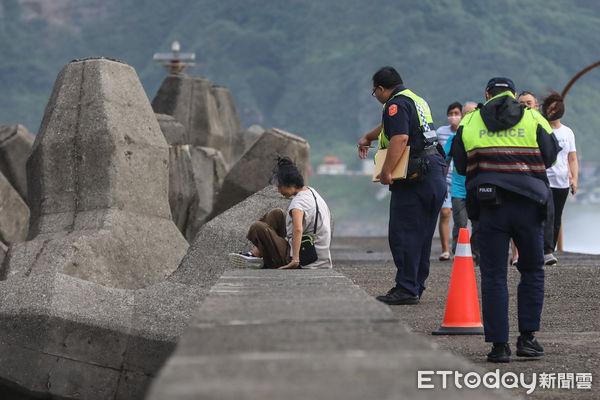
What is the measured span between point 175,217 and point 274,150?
2062 mm

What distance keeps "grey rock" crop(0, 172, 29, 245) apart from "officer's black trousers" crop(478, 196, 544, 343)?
36.5ft

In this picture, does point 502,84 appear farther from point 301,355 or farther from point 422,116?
point 301,355

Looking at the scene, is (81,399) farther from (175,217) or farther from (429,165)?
(175,217)

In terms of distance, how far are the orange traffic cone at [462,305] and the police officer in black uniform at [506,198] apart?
Result: 1.04m

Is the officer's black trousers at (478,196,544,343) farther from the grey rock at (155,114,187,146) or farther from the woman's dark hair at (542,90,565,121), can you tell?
the grey rock at (155,114,187,146)

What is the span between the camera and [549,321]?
→ 905 centimetres

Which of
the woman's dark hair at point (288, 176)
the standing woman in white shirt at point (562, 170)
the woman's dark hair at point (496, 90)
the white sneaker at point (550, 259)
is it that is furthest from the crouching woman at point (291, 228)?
the white sneaker at point (550, 259)

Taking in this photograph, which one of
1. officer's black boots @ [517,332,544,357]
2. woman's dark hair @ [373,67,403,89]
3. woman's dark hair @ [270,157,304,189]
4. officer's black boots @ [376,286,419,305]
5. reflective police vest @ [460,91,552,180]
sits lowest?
officer's black boots @ [376,286,419,305]

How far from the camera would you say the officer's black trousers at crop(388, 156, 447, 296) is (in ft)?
31.0

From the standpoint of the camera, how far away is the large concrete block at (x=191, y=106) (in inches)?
1160

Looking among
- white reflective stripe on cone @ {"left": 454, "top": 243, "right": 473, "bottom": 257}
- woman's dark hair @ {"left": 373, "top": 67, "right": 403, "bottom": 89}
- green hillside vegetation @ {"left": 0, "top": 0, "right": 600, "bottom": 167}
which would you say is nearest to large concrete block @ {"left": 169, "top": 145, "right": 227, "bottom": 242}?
woman's dark hair @ {"left": 373, "top": 67, "right": 403, "bottom": 89}

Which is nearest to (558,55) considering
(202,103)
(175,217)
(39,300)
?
(202,103)

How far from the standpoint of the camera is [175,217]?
19.1 metres

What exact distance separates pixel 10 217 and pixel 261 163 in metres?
3.79
